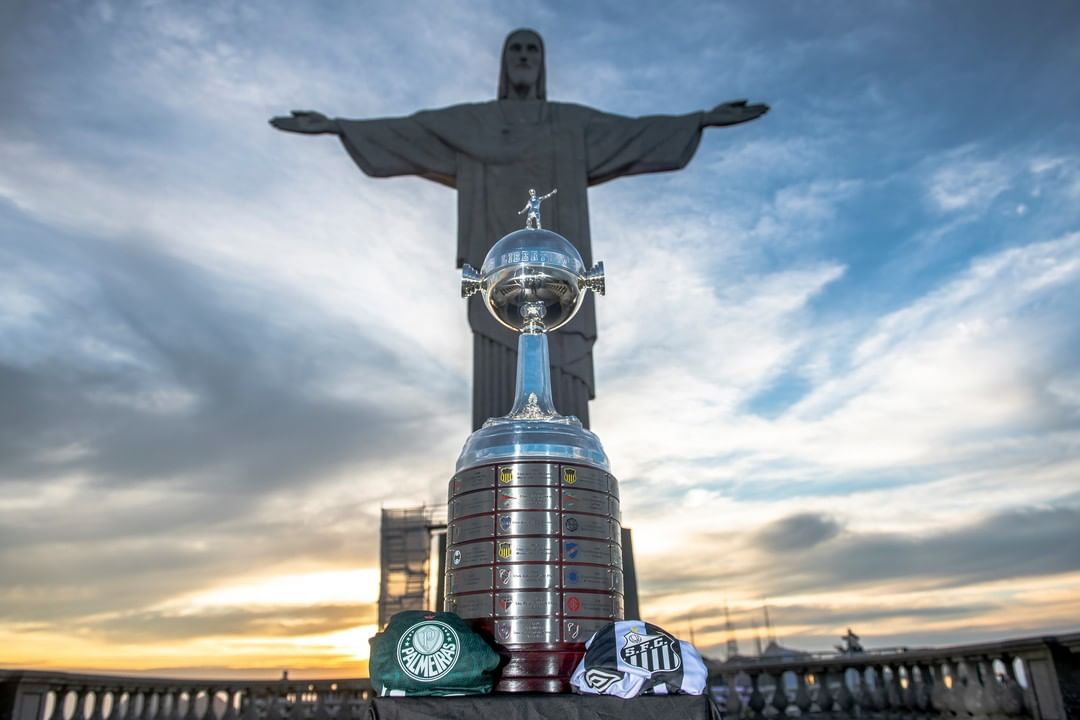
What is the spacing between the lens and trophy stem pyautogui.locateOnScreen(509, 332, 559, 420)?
3.86 m

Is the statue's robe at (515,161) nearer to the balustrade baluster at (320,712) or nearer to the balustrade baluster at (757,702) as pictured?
the balustrade baluster at (757,702)

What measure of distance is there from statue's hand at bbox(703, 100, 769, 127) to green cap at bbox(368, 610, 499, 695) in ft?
22.7

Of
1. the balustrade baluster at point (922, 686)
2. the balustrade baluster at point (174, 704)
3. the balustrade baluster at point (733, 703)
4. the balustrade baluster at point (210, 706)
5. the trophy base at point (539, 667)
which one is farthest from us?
the balustrade baluster at point (733, 703)

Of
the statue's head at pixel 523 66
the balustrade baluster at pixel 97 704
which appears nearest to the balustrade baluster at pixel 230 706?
the balustrade baluster at pixel 97 704

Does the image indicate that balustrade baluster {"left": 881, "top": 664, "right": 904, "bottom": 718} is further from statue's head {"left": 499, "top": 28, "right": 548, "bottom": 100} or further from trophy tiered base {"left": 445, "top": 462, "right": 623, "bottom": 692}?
statue's head {"left": 499, "top": 28, "right": 548, "bottom": 100}

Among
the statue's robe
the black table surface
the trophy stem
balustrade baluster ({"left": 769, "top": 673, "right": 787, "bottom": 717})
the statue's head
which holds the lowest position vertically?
the black table surface

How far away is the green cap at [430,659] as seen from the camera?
2936 mm

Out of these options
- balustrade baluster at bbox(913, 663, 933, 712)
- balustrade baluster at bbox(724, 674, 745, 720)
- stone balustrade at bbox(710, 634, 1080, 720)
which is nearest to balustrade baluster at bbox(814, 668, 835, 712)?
stone balustrade at bbox(710, 634, 1080, 720)

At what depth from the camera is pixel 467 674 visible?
9.77 ft

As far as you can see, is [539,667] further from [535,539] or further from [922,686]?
[922,686]

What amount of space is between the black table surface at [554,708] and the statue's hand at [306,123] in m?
6.66

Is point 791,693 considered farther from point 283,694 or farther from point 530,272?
point 530,272

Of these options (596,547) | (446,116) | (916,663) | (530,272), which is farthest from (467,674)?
(446,116)

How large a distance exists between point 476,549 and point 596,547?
51cm
